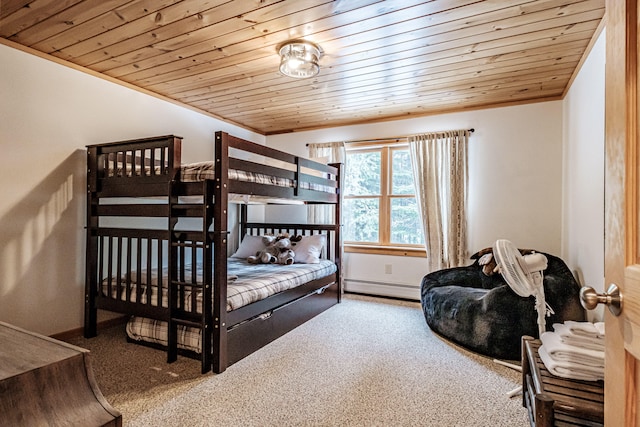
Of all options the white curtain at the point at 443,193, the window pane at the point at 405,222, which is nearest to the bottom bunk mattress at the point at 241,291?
the window pane at the point at 405,222

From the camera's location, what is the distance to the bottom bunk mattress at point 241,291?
2.41 meters

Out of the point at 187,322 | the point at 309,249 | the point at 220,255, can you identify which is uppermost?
the point at 220,255

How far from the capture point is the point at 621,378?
0.74m

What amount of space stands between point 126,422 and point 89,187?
1.88 m

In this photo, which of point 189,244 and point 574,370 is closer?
point 574,370

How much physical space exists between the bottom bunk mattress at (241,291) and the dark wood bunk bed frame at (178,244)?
0.06 m

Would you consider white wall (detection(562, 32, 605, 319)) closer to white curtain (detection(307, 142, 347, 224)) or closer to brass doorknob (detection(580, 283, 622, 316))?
brass doorknob (detection(580, 283, 622, 316))

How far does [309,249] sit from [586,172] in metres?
2.58

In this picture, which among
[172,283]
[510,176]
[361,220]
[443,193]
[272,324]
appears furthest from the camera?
[361,220]

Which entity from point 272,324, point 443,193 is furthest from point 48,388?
point 443,193

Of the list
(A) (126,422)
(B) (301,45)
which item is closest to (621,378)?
(A) (126,422)

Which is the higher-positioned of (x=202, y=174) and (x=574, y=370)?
(x=202, y=174)

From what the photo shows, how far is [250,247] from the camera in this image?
4.05 meters

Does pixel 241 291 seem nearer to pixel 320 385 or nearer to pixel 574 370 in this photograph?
pixel 320 385
